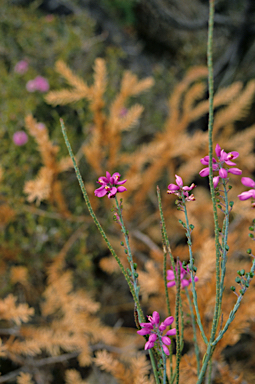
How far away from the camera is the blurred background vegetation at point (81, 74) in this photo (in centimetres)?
81

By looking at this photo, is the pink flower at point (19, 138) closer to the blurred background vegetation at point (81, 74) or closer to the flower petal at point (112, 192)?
the blurred background vegetation at point (81, 74)

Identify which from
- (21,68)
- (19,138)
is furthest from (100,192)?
(21,68)

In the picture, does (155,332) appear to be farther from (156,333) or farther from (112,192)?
(112,192)

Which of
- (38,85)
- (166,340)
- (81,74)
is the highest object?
(81,74)

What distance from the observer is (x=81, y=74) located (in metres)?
1.14

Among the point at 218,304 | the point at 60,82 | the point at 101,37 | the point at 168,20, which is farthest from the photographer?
the point at 101,37

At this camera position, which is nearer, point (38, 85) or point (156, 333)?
point (156, 333)

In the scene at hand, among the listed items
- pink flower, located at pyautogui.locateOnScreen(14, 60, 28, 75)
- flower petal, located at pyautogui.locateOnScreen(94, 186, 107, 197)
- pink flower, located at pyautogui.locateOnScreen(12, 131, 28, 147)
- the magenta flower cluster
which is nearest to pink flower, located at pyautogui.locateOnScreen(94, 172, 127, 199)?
flower petal, located at pyautogui.locateOnScreen(94, 186, 107, 197)

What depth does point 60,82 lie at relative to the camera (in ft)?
3.58

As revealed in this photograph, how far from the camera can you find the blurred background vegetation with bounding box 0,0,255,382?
32.1 inches

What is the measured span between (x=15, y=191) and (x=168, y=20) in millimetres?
1060

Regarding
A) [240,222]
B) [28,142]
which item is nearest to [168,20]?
[28,142]

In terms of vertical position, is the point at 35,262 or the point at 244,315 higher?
the point at 244,315

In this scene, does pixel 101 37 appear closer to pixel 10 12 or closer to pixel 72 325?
pixel 10 12
